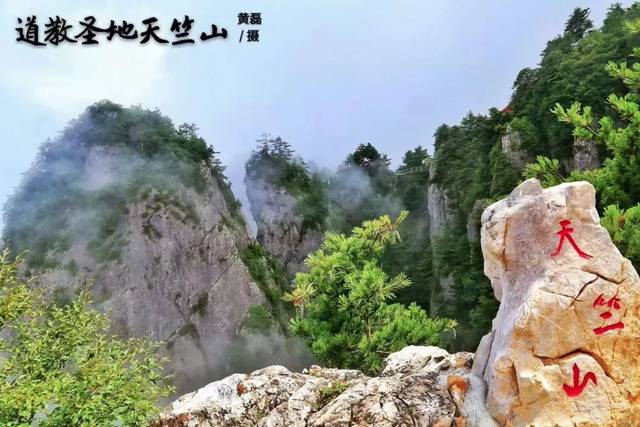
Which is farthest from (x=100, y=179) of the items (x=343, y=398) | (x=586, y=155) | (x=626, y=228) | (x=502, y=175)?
(x=626, y=228)

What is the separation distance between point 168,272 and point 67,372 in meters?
24.8

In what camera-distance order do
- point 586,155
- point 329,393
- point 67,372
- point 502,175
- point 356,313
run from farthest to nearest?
point 502,175 < point 586,155 < point 356,313 < point 329,393 < point 67,372

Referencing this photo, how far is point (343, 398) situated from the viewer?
20.1 ft

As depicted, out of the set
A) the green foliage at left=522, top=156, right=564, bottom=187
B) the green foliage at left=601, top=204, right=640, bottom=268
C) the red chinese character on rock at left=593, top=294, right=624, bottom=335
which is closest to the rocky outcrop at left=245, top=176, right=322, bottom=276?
the green foliage at left=522, top=156, right=564, bottom=187

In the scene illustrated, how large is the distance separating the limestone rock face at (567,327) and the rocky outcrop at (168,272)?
24.2 metres

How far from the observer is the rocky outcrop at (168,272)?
28594 millimetres

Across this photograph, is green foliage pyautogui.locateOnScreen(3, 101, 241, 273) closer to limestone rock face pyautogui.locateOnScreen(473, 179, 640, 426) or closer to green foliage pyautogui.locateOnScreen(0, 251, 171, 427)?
green foliage pyautogui.locateOnScreen(0, 251, 171, 427)

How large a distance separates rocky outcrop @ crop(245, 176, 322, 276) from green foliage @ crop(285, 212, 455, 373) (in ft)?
81.1

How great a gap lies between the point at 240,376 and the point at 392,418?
2315 mm

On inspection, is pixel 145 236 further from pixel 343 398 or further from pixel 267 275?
pixel 343 398

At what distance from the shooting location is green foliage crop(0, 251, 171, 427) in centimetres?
482

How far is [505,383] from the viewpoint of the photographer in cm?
551

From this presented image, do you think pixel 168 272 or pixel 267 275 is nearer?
pixel 168 272

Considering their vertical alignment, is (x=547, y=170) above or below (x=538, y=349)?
above
